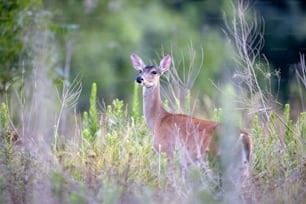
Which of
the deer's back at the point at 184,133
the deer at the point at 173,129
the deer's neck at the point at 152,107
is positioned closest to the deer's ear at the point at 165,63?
the deer at the point at 173,129

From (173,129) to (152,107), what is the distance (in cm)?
69

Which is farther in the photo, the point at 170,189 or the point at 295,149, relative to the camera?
the point at 295,149

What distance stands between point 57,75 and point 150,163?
4.37 metres

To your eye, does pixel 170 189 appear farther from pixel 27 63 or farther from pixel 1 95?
pixel 27 63

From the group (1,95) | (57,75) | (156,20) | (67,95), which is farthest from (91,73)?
(67,95)

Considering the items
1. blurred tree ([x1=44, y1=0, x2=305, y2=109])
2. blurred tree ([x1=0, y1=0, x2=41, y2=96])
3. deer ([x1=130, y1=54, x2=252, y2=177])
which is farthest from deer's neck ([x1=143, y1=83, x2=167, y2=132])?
blurred tree ([x1=44, y1=0, x2=305, y2=109])

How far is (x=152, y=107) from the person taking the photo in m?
8.38

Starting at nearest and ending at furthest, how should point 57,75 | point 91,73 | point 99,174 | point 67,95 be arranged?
point 99,174 < point 67,95 < point 57,75 < point 91,73

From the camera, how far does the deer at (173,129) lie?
699 centimetres

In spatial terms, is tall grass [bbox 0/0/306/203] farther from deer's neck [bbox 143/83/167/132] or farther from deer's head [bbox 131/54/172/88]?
deer's head [bbox 131/54/172/88]

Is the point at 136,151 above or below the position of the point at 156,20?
below

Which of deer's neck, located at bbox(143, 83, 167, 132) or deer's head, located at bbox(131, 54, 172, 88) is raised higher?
deer's head, located at bbox(131, 54, 172, 88)

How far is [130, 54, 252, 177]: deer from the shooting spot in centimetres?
699

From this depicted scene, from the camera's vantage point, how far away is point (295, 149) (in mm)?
7176
